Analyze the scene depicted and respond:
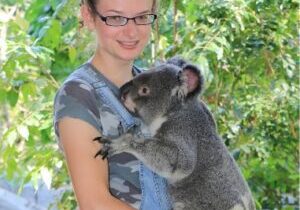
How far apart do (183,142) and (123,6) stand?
1.18 ft

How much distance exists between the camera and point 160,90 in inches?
67.1

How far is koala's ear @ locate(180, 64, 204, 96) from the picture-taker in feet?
5.43

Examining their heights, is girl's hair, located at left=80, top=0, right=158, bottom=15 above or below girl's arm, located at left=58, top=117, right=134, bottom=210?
above

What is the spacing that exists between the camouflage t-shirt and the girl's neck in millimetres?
83

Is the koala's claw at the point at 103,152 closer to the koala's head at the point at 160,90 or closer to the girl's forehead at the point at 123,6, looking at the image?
the koala's head at the point at 160,90

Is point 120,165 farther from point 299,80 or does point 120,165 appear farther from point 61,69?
point 299,80

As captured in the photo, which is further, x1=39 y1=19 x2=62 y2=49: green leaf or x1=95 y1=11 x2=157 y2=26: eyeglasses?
x1=39 y1=19 x2=62 y2=49: green leaf

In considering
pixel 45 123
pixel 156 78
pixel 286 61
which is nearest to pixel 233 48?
pixel 286 61

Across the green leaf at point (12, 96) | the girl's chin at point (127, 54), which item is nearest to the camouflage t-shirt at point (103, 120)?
the girl's chin at point (127, 54)

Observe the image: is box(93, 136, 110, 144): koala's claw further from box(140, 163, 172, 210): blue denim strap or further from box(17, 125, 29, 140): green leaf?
box(17, 125, 29, 140): green leaf

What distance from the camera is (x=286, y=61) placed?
2803 millimetres

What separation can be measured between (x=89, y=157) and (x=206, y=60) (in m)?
1.01

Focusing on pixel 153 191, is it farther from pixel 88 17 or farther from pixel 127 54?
pixel 88 17

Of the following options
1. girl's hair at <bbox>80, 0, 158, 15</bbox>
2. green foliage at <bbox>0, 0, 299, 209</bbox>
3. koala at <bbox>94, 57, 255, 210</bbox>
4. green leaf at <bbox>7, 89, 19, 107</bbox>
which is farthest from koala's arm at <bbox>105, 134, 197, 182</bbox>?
green leaf at <bbox>7, 89, 19, 107</bbox>
